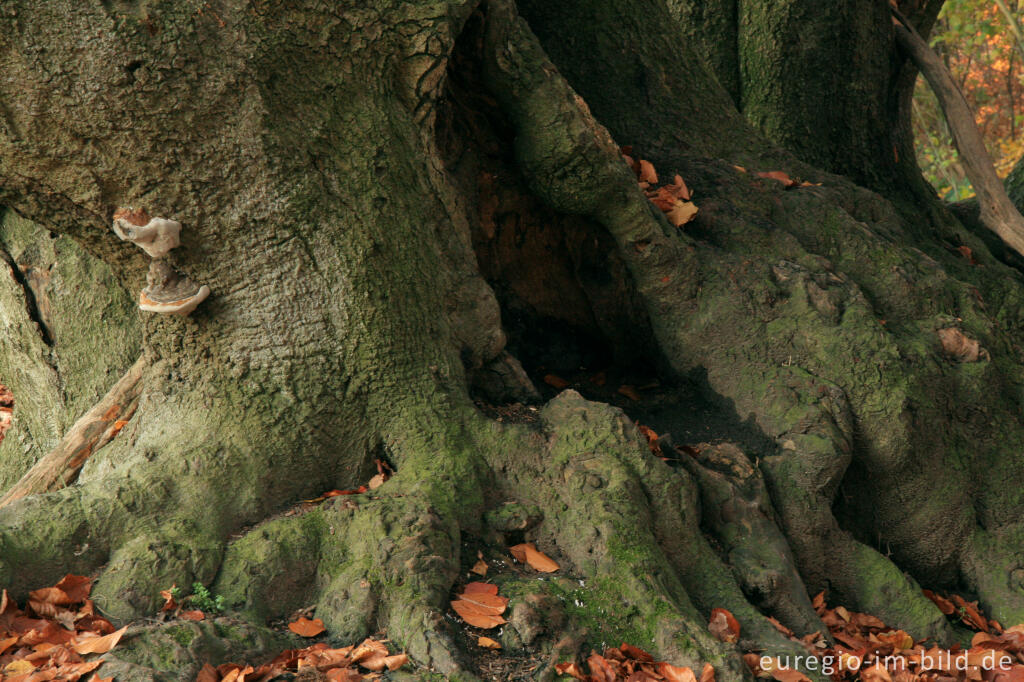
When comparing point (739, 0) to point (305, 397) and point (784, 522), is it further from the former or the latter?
point (305, 397)

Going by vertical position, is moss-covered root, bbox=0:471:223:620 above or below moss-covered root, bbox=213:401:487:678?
above

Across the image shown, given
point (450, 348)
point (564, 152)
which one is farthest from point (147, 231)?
point (564, 152)

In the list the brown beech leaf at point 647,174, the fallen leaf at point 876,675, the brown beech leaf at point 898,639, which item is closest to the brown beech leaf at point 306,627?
the fallen leaf at point 876,675

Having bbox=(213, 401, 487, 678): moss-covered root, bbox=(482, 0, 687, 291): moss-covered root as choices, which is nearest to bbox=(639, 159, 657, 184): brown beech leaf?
bbox=(482, 0, 687, 291): moss-covered root

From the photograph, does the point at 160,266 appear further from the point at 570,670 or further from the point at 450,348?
the point at 570,670

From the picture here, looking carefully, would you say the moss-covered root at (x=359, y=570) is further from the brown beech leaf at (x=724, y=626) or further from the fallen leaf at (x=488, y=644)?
the brown beech leaf at (x=724, y=626)

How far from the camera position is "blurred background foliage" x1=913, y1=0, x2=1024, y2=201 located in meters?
16.5

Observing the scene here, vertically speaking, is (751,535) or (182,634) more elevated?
(182,634)

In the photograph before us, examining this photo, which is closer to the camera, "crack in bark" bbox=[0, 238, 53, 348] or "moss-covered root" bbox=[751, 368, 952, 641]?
"moss-covered root" bbox=[751, 368, 952, 641]

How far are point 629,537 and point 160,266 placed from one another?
196 cm

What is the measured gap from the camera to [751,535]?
3576mm

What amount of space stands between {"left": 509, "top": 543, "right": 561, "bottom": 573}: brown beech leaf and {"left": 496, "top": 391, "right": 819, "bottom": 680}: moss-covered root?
0.05 m

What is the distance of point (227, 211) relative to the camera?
10.6ft

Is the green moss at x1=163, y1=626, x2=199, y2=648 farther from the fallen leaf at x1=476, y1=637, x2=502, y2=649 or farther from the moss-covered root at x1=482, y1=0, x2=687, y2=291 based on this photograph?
the moss-covered root at x1=482, y1=0, x2=687, y2=291
